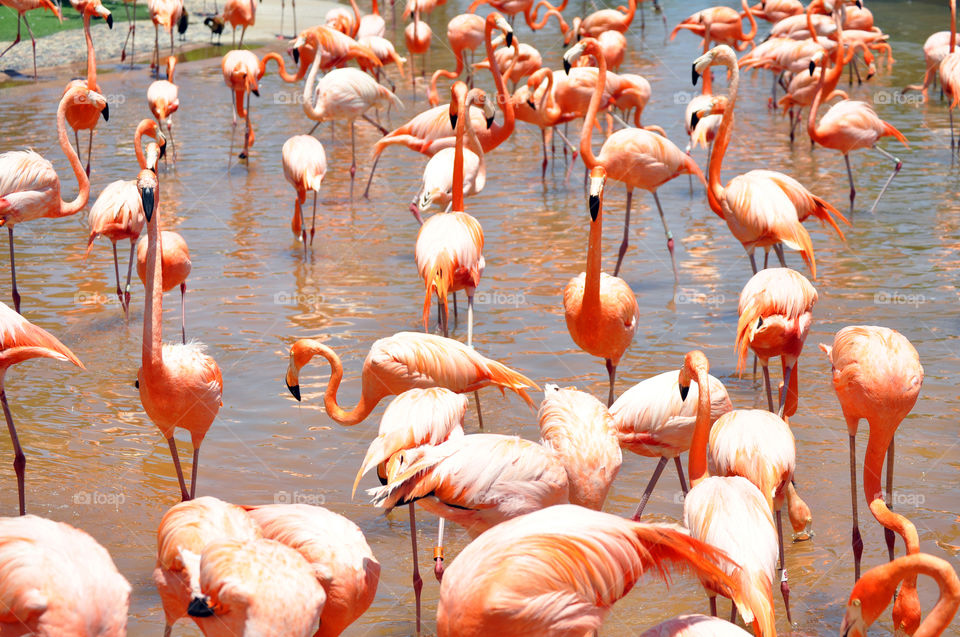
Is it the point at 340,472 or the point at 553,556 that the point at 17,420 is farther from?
the point at 553,556

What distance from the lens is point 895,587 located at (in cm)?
234

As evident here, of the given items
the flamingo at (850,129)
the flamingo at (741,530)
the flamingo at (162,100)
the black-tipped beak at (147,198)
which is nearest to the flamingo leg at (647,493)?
the flamingo at (741,530)

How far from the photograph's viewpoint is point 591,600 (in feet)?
8.19

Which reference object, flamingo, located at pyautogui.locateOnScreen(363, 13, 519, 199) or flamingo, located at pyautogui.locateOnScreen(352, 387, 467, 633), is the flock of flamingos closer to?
flamingo, located at pyautogui.locateOnScreen(352, 387, 467, 633)

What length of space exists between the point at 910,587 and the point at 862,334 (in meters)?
0.96

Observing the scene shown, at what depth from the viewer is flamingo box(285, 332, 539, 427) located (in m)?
4.11

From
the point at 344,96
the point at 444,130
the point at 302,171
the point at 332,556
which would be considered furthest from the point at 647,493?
the point at 344,96

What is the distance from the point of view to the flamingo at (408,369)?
4.11 meters

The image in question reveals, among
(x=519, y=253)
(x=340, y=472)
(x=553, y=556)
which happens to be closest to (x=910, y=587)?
(x=553, y=556)

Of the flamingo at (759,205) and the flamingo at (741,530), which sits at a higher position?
the flamingo at (759,205)

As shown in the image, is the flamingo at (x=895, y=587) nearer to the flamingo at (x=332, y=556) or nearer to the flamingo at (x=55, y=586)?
the flamingo at (x=332, y=556)

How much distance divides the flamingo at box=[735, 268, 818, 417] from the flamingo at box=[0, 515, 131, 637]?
8.30 ft

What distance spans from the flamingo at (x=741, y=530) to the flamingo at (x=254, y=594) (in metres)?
1.01

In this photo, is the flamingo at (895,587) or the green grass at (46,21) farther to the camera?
the green grass at (46,21)
